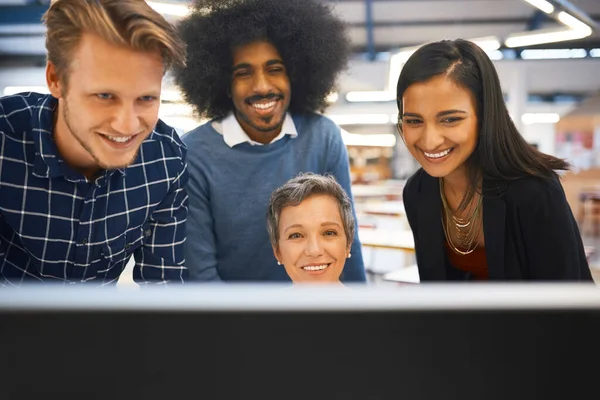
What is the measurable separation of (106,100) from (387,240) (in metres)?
2.09

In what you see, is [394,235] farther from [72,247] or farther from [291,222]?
[72,247]

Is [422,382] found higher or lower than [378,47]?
lower

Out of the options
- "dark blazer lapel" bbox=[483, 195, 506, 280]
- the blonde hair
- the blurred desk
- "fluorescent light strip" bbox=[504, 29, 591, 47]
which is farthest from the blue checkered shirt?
"fluorescent light strip" bbox=[504, 29, 591, 47]

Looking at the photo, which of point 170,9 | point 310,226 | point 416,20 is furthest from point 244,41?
point 416,20

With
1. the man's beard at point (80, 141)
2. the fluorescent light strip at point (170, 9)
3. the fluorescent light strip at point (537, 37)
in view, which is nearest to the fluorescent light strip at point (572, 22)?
the fluorescent light strip at point (537, 37)

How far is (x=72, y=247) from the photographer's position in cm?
95

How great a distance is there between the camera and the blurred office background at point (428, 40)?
110 centimetres

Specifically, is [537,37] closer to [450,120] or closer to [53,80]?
[450,120]

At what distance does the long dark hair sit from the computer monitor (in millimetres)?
599

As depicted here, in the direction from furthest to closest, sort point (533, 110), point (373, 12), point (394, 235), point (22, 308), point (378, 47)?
point (533, 110) → point (378, 47) → point (373, 12) → point (394, 235) → point (22, 308)

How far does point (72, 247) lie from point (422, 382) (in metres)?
0.80

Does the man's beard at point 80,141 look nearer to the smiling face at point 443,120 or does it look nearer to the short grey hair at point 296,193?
the short grey hair at point 296,193

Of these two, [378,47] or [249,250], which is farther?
[378,47]

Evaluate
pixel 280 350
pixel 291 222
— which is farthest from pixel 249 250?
pixel 280 350
